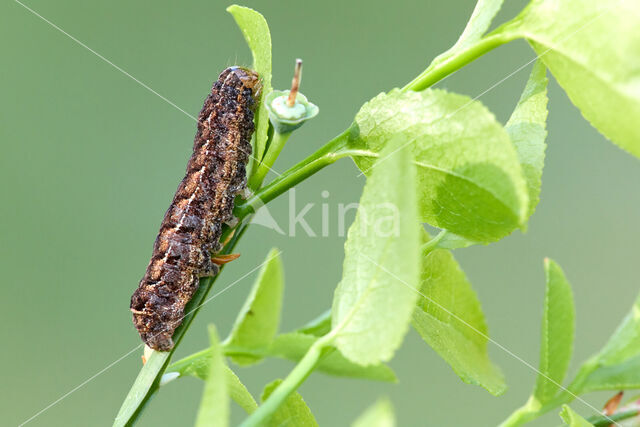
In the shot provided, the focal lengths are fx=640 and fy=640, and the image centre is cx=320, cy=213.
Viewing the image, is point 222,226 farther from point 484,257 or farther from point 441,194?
point 484,257

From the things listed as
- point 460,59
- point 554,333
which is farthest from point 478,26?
point 554,333

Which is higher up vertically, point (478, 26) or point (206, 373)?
point (478, 26)

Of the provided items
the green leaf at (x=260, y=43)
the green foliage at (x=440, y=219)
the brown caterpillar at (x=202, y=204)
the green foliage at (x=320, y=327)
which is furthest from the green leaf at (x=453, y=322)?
the brown caterpillar at (x=202, y=204)

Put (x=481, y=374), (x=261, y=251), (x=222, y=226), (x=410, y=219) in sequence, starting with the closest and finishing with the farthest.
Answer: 1. (x=410, y=219)
2. (x=481, y=374)
3. (x=222, y=226)
4. (x=261, y=251)

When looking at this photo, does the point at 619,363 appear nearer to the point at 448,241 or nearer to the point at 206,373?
the point at 448,241

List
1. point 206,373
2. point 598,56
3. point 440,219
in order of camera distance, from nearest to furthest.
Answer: point 598,56 < point 440,219 < point 206,373

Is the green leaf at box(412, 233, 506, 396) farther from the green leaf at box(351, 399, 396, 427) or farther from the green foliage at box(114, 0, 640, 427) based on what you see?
the green leaf at box(351, 399, 396, 427)

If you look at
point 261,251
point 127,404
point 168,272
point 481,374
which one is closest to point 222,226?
point 168,272
